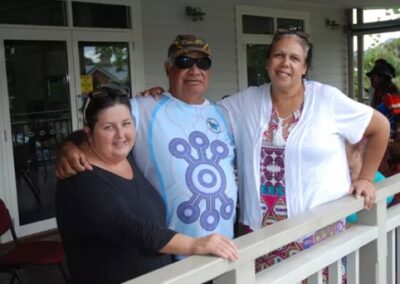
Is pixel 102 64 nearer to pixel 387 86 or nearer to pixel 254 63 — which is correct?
pixel 254 63

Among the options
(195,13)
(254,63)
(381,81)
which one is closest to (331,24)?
(254,63)

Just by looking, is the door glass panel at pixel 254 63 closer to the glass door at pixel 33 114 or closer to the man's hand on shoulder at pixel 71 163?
the glass door at pixel 33 114

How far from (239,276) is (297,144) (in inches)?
25.8

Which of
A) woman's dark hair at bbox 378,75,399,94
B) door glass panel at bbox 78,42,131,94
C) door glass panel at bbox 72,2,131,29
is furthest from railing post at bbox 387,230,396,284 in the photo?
door glass panel at bbox 72,2,131,29

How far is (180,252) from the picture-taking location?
3.96ft

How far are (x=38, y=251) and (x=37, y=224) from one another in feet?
6.45

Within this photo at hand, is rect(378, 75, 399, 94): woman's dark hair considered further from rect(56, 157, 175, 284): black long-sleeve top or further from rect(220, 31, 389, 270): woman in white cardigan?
rect(56, 157, 175, 284): black long-sleeve top

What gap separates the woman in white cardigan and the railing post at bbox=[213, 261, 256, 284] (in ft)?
1.76

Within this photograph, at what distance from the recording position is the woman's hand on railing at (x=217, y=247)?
1143 mm

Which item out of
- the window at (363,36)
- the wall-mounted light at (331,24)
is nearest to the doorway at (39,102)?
the wall-mounted light at (331,24)

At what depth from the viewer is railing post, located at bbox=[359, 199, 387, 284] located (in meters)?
1.74

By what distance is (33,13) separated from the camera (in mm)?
4688

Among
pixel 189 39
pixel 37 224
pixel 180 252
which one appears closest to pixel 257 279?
pixel 180 252

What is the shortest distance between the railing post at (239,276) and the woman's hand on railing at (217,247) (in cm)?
4
